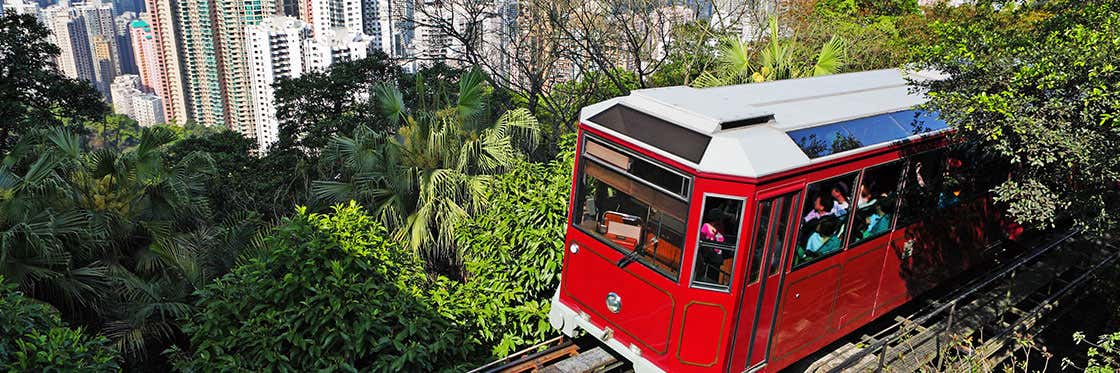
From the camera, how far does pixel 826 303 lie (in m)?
6.92

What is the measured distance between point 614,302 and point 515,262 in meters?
1.78

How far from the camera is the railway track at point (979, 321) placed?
7.20 metres

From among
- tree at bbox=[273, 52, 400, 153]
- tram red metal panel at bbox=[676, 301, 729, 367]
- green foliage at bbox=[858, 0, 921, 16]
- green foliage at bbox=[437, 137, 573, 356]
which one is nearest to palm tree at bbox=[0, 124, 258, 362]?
green foliage at bbox=[437, 137, 573, 356]

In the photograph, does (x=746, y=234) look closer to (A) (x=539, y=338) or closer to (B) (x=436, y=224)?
(A) (x=539, y=338)

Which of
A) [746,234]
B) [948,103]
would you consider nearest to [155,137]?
[746,234]

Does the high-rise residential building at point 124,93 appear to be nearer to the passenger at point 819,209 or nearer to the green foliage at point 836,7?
the green foliage at point 836,7

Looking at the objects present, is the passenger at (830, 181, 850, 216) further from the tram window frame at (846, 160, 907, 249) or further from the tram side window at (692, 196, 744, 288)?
the tram side window at (692, 196, 744, 288)

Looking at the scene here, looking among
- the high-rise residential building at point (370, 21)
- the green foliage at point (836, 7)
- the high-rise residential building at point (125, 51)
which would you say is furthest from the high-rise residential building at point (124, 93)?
the green foliage at point (836, 7)

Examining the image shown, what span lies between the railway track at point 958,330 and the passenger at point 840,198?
3.89ft

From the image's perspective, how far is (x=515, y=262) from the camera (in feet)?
26.8

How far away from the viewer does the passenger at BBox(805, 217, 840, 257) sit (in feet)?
21.0

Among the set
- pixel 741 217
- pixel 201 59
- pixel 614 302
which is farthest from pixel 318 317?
pixel 201 59

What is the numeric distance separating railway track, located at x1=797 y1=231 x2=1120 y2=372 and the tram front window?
6.13 ft

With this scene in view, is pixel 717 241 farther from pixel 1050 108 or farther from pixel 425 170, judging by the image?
pixel 425 170
